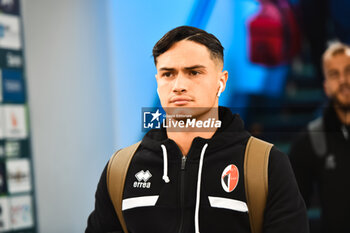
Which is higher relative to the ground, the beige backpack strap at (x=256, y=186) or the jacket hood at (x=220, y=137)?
the jacket hood at (x=220, y=137)

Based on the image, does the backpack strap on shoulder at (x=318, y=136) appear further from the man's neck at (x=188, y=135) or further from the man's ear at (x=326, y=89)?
the man's neck at (x=188, y=135)

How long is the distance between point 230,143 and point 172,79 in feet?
0.83

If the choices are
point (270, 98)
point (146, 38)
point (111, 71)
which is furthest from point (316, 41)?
point (111, 71)

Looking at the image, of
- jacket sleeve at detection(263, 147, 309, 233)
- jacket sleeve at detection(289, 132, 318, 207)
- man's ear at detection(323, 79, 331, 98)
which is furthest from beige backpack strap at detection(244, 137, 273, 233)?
man's ear at detection(323, 79, 331, 98)

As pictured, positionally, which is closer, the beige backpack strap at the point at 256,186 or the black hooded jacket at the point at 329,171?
the beige backpack strap at the point at 256,186

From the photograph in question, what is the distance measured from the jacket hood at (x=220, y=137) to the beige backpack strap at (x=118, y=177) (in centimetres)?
7

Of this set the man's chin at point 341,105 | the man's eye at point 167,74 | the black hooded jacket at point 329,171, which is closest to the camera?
the man's eye at point 167,74

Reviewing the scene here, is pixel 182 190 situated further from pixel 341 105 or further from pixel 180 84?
pixel 341 105

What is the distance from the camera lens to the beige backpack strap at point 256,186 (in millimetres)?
1043

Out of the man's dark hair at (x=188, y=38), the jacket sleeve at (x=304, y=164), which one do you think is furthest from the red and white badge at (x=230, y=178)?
the jacket sleeve at (x=304, y=164)

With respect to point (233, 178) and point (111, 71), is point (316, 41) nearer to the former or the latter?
point (111, 71)

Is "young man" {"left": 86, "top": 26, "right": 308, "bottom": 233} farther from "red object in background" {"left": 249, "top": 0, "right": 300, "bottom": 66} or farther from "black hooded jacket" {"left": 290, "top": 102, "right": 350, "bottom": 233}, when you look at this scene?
"red object in background" {"left": 249, "top": 0, "right": 300, "bottom": 66}

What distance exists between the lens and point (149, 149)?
1236 mm

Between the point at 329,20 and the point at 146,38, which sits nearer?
the point at 146,38
